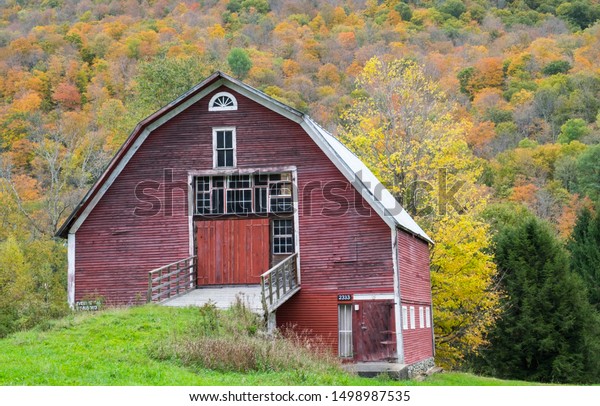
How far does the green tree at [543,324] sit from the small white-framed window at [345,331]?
56.1ft

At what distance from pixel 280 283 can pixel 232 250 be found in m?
2.39

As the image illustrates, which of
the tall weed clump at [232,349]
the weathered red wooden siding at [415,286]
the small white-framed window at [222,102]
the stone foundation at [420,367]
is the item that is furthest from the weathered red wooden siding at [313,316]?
the small white-framed window at [222,102]

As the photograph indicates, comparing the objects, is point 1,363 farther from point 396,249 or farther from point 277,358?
point 396,249

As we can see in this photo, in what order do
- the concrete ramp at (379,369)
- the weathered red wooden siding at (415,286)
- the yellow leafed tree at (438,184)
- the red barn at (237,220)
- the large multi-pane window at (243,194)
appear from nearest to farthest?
the concrete ramp at (379,369), the red barn at (237,220), the weathered red wooden siding at (415,286), the large multi-pane window at (243,194), the yellow leafed tree at (438,184)

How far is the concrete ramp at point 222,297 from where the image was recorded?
24188 mm

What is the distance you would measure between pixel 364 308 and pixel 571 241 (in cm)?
3470

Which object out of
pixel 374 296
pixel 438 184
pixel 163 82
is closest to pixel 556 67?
pixel 163 82

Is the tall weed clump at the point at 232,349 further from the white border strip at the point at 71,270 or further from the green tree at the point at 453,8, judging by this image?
the green tree at the point at 453,8

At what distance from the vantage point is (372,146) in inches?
1508

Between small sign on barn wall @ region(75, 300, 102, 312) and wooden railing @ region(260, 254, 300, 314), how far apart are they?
5.51 meters

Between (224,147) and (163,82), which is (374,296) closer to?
(224,147)

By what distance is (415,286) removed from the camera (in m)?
29.0

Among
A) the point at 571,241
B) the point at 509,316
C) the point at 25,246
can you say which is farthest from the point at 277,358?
the point at 571,241

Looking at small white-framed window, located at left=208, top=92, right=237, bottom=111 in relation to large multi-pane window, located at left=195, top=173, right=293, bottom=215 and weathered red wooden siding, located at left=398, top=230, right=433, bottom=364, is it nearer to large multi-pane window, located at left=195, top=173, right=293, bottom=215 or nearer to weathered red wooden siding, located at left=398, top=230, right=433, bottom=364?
large multi-pane window, located at left=195, top=173, right=293, bottom=215
